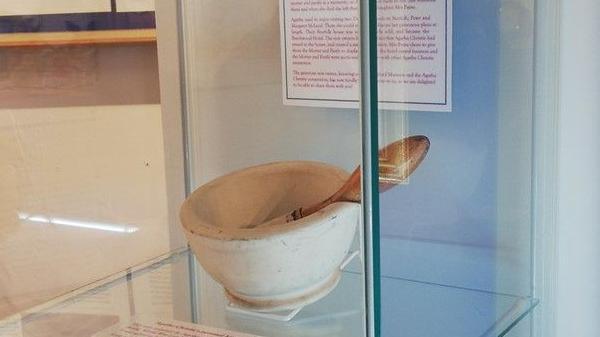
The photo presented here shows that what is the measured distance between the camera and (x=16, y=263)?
1.11 meters

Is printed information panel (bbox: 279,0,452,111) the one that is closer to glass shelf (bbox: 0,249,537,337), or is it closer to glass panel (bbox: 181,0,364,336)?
glass panel (bbox: 181,0,364,336)

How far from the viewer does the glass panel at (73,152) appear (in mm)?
1047

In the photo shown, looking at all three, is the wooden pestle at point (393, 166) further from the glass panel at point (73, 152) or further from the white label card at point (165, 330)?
the glass panel at point (73, 152)

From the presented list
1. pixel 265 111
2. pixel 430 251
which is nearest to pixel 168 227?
pixel 265 111

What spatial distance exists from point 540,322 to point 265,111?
370 millimetres

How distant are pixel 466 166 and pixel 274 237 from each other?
0.17 meters

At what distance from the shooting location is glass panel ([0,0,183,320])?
1.05 m

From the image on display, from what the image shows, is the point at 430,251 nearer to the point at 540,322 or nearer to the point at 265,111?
the point at 540,322

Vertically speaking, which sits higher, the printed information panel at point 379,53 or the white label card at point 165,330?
the printed information panel at point 379,53

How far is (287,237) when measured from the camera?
665 mm

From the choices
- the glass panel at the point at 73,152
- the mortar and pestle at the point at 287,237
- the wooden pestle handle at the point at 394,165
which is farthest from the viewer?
the glass panel at the point at 73,152

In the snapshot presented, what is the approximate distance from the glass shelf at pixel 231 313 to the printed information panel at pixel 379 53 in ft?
0.48

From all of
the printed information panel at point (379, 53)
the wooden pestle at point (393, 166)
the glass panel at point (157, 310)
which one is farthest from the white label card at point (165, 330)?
the printed information panel at point (379, 53)

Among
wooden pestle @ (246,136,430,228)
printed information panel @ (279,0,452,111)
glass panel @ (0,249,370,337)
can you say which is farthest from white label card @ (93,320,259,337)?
printed information panel @ (279,0,452,111)
